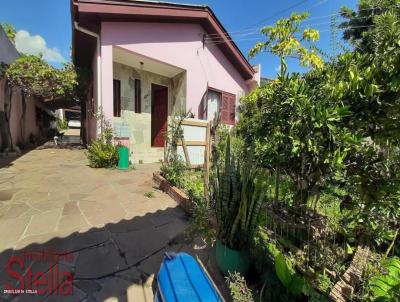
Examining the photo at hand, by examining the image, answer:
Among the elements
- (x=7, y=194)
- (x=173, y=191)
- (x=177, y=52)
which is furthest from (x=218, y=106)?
(x=7, y=194)

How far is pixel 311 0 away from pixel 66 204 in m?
7.30

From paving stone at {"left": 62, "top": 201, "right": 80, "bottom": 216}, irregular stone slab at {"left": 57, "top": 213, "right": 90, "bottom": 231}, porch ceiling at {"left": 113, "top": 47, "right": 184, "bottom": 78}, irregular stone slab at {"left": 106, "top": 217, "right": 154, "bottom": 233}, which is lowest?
irregular stone slab at {"left": 106, "top": 217, "right": 154, "bottom": 233}

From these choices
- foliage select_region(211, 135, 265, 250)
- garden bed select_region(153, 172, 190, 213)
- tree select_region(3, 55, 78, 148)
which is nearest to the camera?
foliage select_region(211, 135, 265, 250)

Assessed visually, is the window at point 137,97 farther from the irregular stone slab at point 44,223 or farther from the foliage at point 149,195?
the irregular stone slab at point 44,223

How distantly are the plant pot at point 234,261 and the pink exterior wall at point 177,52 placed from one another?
5736 millimetres

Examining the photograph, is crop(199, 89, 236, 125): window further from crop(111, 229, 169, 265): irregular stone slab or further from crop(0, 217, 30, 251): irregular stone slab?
crop(0, 217, 30, 251): irregular stone slab

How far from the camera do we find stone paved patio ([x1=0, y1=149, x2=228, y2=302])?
1989 mm

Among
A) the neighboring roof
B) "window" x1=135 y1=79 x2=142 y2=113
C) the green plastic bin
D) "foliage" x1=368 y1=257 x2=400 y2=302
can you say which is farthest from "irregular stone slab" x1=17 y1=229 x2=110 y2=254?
the neighboring roof

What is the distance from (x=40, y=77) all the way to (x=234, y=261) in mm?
10394

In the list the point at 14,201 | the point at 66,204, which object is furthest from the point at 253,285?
the point at 14,201

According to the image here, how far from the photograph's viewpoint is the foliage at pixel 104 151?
6367 mm

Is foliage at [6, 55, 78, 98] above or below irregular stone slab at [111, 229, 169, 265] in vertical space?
above

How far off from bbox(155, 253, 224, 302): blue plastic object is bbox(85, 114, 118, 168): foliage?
17.6 ft

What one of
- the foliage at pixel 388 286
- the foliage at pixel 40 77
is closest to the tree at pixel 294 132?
the foliage at pixel 388 286
